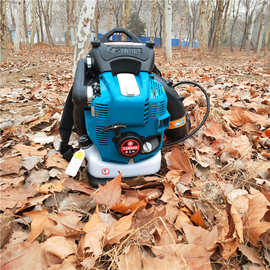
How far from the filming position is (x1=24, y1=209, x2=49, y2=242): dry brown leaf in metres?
0.95

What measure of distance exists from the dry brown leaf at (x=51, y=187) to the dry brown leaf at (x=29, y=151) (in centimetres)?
38

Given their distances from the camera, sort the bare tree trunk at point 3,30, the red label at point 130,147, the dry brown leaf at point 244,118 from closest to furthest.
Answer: the red label at point 130,147
the dry brown leaf at point 244,118
the bare tree trunk at point 3,30

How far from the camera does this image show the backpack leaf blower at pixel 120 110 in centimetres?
109

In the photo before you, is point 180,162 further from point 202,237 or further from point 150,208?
point 202,237

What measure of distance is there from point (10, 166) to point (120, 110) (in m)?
0.86

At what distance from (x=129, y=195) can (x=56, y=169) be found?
0.54 m

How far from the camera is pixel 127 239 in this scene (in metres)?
0.94

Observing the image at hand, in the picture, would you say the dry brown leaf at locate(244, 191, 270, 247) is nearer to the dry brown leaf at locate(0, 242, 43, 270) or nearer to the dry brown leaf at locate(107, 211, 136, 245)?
the dry brown leaf at locate(107, 211, 136, 245)

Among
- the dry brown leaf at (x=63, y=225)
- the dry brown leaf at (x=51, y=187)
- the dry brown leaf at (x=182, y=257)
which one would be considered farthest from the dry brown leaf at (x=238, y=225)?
the dry brown leaf at (x=51, y=187)

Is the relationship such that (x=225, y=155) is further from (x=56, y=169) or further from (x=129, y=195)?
(x=56, y=169)

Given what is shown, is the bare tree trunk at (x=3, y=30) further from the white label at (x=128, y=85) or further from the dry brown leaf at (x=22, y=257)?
the dry brown leaf at (x=22, y=257)

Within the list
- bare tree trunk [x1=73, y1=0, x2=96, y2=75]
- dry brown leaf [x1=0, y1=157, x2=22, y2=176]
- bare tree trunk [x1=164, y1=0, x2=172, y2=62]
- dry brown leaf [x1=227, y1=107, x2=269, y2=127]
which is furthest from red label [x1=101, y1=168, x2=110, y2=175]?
bare tree trunk [x1=164, y1=0, x2=172, y2=62]

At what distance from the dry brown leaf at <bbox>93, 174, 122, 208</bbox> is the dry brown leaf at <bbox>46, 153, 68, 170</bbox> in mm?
453

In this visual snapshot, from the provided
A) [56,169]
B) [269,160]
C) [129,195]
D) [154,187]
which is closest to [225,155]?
[269,160]
